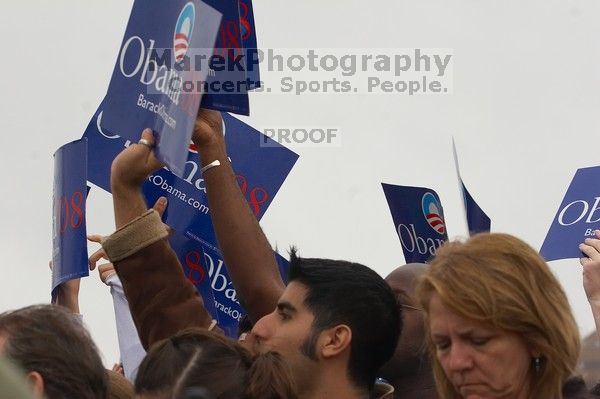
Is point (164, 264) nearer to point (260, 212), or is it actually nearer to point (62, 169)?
point (62, 169)

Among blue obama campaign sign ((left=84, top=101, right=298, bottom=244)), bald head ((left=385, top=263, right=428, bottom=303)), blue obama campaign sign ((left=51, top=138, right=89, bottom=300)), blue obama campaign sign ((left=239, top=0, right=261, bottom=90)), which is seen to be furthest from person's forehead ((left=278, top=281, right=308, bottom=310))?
blue obama campaign sign ((left=84, top=101, right=298, bottom=244))

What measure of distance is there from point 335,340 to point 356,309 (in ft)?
0.54

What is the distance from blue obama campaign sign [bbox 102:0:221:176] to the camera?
5.03 m

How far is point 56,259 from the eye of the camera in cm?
659

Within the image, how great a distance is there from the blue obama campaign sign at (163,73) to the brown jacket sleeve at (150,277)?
29 cm

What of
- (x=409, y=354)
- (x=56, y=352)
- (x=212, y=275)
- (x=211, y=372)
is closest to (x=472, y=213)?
(x=212, y=275)

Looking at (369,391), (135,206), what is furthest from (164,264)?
(369,391)

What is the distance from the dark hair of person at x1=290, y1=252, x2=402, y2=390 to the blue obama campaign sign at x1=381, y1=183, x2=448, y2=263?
6.23ft

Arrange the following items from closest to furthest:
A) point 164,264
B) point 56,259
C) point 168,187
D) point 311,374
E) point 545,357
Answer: point 545,357 → point 311,374 → point 164,264 → point 56,259 → point 168,187

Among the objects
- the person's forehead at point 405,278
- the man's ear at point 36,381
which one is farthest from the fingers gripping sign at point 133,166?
the man's ear at point 36,381

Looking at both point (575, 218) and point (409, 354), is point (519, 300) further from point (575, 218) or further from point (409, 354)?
point (575, 218)

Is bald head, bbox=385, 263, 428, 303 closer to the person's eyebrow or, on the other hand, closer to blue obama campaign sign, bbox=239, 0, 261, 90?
the person's eyebrow

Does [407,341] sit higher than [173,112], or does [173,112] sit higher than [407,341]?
[173,112]

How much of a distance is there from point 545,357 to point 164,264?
183 cm
